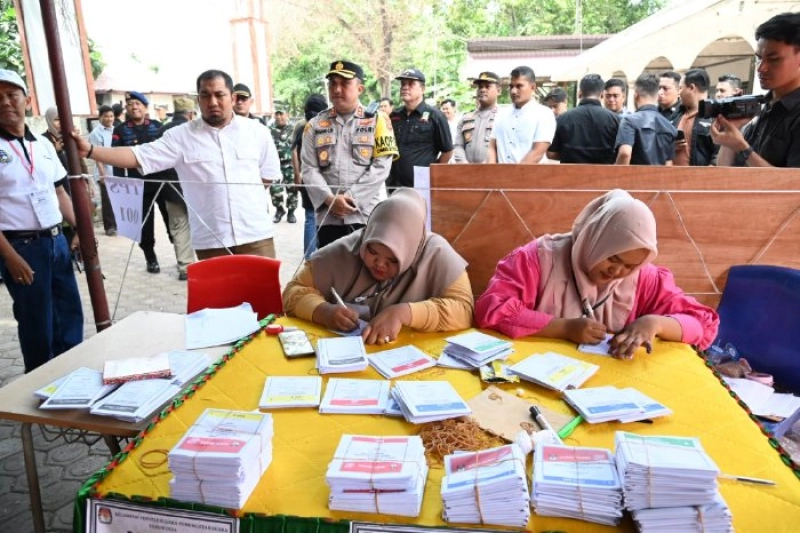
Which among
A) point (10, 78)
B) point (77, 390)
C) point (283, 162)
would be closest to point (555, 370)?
point (77, 390)

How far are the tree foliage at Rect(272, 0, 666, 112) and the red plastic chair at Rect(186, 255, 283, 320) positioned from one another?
15635 mm

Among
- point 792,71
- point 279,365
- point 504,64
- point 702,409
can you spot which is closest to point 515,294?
point 702,409

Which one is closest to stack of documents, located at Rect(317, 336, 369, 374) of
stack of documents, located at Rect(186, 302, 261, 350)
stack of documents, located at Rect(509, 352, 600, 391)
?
stack of documents, located at Rect(186, 302, 261, 350)

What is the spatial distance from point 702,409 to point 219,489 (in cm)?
123

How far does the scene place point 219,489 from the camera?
105cm

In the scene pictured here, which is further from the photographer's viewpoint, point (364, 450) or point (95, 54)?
point (95, 54)

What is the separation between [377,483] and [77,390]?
41.6 inches

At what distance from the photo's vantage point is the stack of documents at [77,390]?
59.7 inches

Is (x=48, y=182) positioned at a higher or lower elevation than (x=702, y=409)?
higher

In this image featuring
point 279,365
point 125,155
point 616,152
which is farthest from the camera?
point 616,152

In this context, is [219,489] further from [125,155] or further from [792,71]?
[792,71]

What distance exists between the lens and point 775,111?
2629 mm

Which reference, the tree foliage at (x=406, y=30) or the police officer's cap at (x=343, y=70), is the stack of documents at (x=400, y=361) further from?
the tree foliage at (x=406, y=30)

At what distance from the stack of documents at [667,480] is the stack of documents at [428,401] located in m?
0.44
